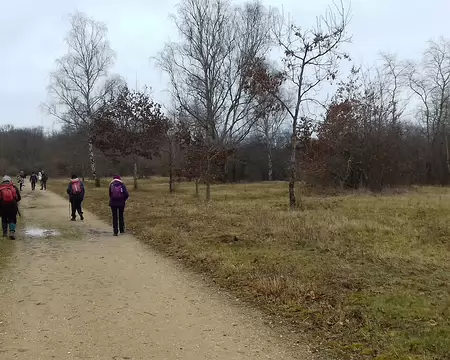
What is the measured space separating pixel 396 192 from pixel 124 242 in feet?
78.5

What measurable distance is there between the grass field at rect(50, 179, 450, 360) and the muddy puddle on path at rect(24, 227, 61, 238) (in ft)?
7.51

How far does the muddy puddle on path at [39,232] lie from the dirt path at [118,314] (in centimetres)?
287

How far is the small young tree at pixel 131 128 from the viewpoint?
3384cm

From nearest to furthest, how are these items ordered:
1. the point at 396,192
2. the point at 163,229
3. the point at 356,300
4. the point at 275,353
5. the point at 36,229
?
the point at 275,353 < the point at 356,300 < the point at 163,229 < the point at 36,229 < the point at 396,192

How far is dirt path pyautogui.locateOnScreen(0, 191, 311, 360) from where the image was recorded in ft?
14.4

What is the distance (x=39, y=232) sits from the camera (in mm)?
12867

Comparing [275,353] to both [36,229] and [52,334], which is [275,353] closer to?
[52,334]

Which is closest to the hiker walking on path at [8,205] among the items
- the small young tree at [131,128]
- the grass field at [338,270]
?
the grass field at [338,270]

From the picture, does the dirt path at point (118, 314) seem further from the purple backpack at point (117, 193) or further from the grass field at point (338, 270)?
the purple backpack at point (117, 193)

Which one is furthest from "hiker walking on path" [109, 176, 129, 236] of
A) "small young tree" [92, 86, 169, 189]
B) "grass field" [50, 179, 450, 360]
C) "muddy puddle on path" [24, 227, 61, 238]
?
"small young tree" [92, 86, 169, 189]

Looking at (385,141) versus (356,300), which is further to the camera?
(385,141)

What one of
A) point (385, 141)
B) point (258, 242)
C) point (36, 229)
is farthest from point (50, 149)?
point (258, 242)

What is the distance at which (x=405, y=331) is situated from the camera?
183 inches

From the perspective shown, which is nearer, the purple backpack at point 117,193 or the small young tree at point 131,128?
the purple backpack at point 117,193
